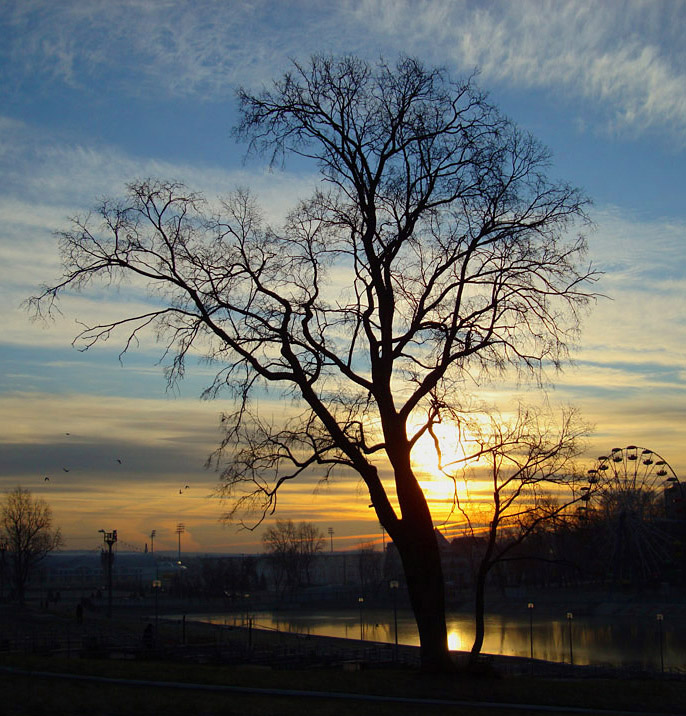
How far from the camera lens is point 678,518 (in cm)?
9819

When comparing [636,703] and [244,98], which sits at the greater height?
[244,98]

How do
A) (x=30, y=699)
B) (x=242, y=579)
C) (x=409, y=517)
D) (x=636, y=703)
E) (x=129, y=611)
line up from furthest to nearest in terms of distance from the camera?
(x=242, y=579), (x=129, y=611), (x=409, y=517), (x=636, y=703), (x=30, y=699)

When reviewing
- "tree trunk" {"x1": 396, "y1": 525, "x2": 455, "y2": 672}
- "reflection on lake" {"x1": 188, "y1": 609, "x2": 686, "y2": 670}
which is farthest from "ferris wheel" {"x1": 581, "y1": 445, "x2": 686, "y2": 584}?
"tree trunk" {"x1": 396, "y1": 525, "x2": 455, "y2": 672}

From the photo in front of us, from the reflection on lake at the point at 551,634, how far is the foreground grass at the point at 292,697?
113 feet

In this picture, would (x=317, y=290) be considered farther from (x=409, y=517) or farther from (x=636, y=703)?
(x=636, y=703)

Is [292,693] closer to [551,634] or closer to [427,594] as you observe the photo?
[427,594]

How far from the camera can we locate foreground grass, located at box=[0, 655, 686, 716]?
1295 centimetres

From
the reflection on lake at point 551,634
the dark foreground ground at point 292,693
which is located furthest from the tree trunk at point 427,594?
the reflection on lake at point 551,634

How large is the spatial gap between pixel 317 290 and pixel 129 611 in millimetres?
88006

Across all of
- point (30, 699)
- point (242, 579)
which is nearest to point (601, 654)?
point (30, 699)

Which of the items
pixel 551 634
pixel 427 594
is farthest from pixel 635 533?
pixel 427 594

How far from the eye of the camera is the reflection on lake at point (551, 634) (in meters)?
58.1

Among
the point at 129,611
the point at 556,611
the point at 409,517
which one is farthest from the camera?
the point at 556,611

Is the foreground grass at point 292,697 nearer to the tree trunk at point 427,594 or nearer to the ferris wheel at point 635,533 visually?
the tree trunk at point 427,594
